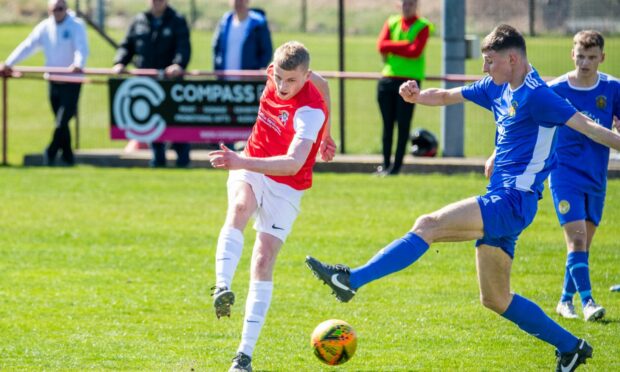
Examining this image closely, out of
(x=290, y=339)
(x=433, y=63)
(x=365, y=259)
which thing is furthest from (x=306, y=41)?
(x=290, y=339)

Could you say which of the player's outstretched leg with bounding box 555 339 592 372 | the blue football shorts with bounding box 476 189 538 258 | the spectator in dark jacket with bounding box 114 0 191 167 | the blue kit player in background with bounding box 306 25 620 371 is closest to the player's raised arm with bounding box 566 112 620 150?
the blue kit player in background with bounding box 306 25 620 371

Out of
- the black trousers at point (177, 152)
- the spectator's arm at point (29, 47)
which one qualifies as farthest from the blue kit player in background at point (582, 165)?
the spectator's arm at point (29, 47)

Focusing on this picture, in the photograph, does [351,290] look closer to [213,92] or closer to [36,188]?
[36,188]

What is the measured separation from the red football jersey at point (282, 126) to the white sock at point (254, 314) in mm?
655

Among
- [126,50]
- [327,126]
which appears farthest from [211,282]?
[126,50]

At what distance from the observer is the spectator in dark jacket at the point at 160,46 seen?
50.8 feet

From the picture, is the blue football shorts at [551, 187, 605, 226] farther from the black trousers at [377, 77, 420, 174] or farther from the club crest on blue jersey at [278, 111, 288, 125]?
the black trousers at [377, 77, 420, 174]

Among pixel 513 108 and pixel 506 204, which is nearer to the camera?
pixel 506 204

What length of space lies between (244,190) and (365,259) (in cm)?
360

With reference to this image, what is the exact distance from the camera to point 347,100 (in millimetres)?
26453

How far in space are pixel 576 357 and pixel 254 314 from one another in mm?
Answer: 1839

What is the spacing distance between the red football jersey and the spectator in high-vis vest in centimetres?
765

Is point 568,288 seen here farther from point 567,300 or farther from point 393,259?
point 393,259

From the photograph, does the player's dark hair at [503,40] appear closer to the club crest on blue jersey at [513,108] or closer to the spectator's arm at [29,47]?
the club crest on blue jersey at [513,108]
